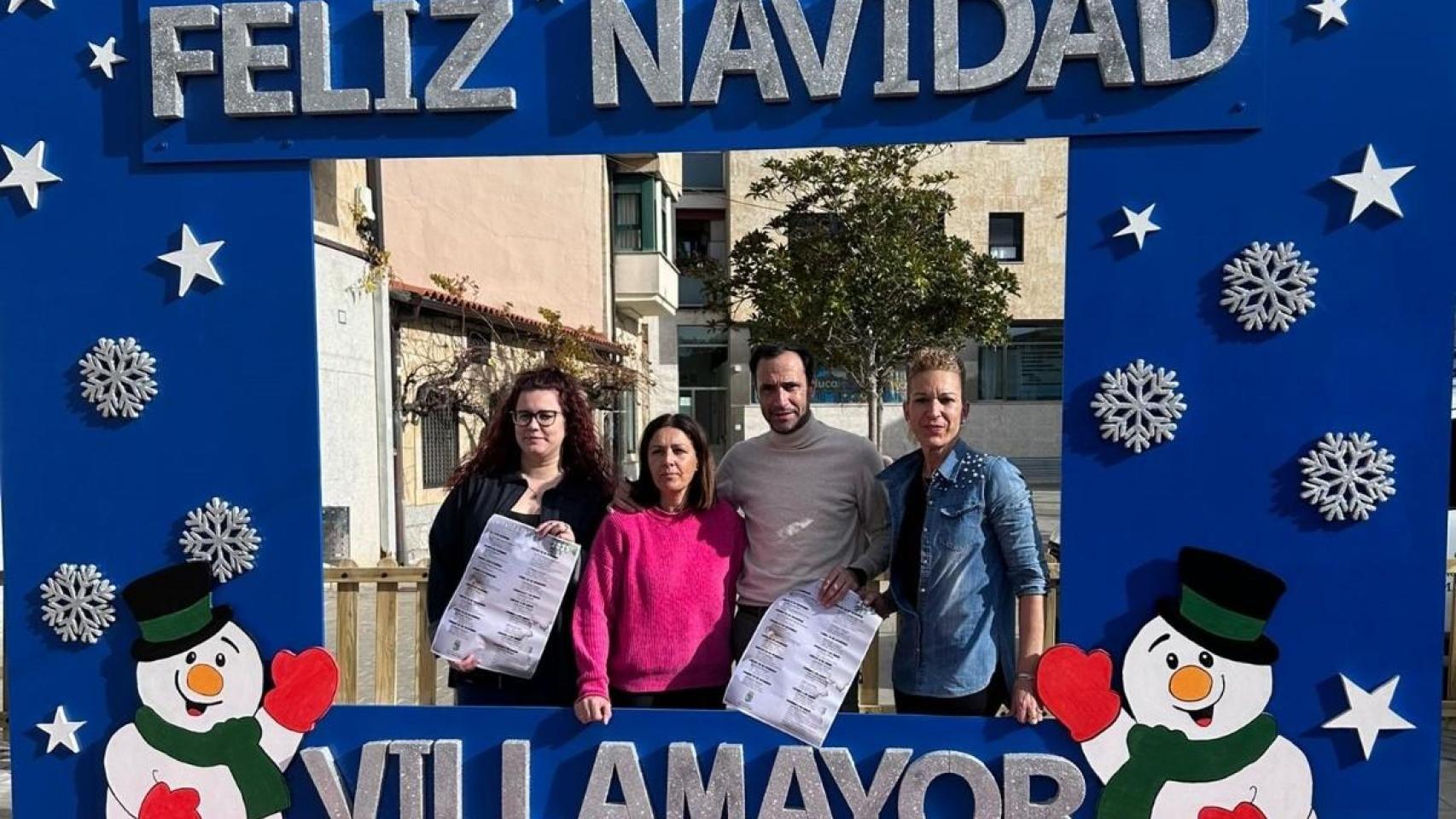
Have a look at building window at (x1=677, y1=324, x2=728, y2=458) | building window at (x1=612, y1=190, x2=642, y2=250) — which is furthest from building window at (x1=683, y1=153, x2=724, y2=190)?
building window at (x1=612, y1=190, x2=642, y2=250)

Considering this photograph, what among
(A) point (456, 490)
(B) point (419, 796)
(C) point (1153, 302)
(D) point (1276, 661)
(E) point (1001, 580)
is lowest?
(B) point (419, 796)

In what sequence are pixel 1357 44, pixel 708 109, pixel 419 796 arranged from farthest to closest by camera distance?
pixel 419 796, pixel 708 109, pixel 1357 44

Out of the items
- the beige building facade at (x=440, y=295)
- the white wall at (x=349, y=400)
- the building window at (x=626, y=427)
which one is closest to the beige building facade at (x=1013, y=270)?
the building window at (x=626, y=427)

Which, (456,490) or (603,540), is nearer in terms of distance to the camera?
(603,540)

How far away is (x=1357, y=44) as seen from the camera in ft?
8.02

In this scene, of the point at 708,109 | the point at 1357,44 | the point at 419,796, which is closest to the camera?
the point at 1357,44

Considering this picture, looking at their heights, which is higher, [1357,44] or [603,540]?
[1357,44]

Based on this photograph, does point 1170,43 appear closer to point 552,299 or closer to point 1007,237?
point 552,299

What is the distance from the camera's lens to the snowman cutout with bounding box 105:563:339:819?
112 inches

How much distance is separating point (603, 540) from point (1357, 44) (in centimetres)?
242

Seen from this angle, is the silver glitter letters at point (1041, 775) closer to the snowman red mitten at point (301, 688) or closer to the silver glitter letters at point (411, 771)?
the silver glitter letters at point (411, 771)

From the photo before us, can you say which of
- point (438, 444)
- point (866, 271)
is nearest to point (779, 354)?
point (866, 271)

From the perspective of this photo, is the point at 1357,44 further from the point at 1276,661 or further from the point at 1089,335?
the point at 1276,661

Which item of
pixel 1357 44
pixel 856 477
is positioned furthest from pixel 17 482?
pixel 1357 44
